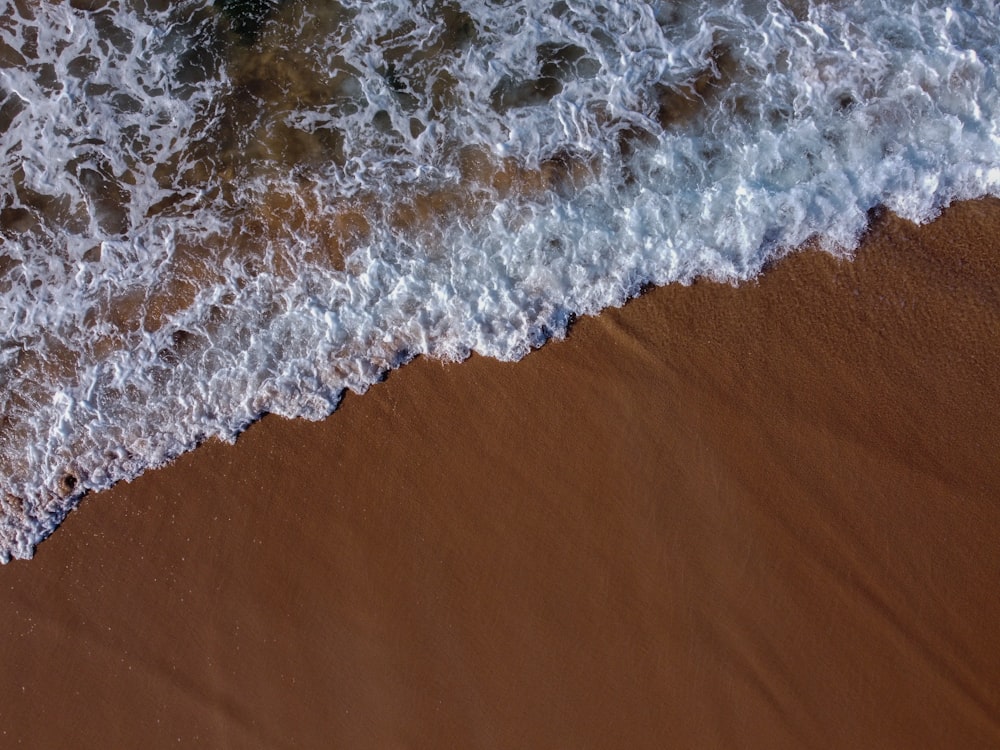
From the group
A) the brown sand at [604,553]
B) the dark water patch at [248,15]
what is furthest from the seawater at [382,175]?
the brown sand at [604,553]

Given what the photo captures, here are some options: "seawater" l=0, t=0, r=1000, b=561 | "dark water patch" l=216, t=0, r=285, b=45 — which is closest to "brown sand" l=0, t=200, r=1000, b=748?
"seawater" l=0, t=0, r=1000, b=561

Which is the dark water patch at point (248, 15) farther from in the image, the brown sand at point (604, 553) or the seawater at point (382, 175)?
the brown sand at point (604, 553)

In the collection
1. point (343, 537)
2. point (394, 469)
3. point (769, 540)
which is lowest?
point (769, 540)

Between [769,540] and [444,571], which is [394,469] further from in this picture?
[769,540]

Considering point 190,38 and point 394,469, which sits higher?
point 190,38

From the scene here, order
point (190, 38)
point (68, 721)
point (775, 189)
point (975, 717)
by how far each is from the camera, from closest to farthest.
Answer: point (975, 717)
point (68, 721)
point (775, 189)
point (190, 38)

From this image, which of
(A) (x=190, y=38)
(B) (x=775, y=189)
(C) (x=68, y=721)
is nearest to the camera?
(C) (x=68, y=721)

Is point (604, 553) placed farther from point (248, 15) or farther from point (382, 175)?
point (248, 15)

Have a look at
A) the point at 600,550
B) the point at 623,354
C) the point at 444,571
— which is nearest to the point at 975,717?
the point at 600,550
